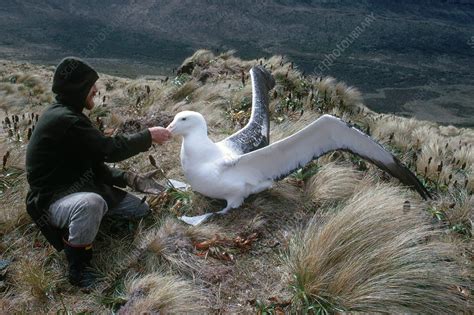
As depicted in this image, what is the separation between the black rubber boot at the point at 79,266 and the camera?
3.33 metres

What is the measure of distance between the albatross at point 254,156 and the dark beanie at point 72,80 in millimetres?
863

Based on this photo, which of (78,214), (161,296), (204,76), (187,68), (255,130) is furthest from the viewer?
(187,68)

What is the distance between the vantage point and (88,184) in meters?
3.50

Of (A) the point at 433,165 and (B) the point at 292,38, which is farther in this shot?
(B) the point at 292,38

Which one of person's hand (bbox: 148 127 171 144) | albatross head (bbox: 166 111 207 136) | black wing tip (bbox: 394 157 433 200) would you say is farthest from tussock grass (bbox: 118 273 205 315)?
black wing tip (bbox: 394 157 433 200)

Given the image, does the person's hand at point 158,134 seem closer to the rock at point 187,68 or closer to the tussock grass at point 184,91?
the tussock grass at point 184,91

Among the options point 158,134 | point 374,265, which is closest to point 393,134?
point 374,265

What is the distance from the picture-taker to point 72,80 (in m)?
3.24

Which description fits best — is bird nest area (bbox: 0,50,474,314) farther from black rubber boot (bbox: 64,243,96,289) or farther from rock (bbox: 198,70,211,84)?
rock (bbox: 198,70,211,84)

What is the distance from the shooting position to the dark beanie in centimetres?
319

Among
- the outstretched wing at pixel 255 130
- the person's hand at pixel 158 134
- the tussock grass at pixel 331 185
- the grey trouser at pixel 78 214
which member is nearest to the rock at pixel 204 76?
the outstretched wing at pixel 255 130

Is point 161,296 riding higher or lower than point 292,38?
higher

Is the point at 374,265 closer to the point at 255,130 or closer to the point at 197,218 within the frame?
the point at 197,218

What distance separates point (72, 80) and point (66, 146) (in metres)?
0.45
